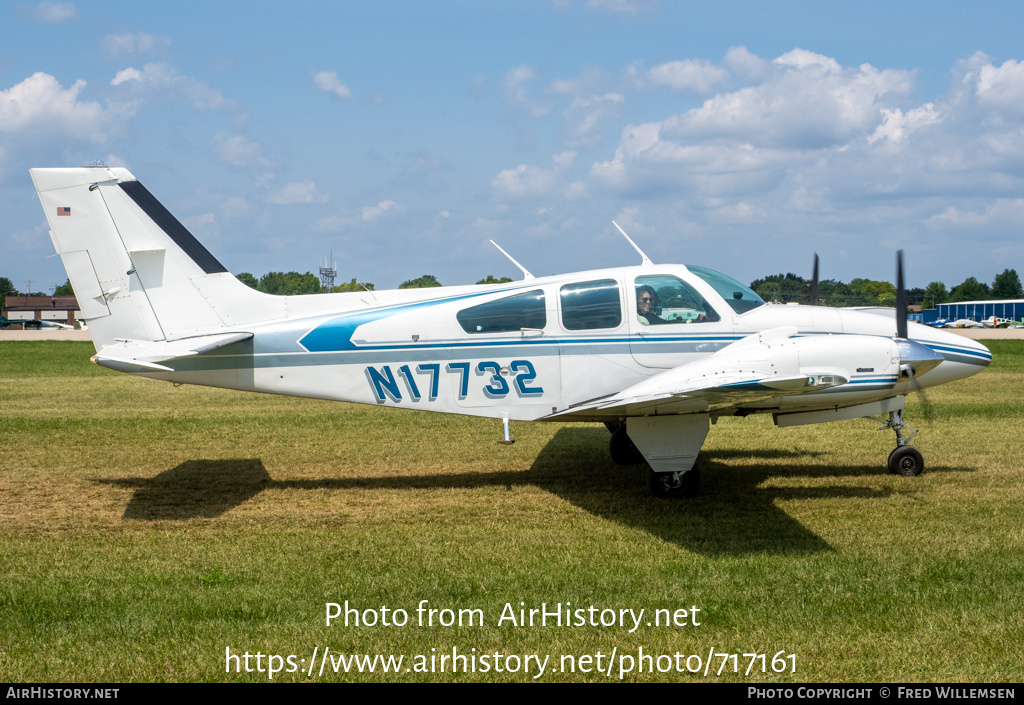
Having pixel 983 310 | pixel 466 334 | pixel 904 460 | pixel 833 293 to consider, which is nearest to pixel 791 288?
pixel 833 293

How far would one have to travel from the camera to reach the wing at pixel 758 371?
22.7ft

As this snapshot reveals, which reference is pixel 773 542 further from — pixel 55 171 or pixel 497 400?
pixel 55 171

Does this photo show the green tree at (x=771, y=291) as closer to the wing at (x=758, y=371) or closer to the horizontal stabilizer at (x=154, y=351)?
the wing at (x=758, y=371)

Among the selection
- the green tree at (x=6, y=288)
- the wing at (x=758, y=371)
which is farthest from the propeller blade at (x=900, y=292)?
the green tree at (x=6, y=288)

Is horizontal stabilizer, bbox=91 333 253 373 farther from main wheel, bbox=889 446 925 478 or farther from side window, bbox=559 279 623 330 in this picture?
main wheel, bbox=889 446 925 478

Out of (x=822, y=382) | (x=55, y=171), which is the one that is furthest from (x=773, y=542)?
(x=55, y=171)

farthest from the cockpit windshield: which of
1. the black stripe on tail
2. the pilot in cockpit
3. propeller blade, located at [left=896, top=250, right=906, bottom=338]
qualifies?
the black stripe on tail

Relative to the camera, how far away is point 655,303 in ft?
29.0

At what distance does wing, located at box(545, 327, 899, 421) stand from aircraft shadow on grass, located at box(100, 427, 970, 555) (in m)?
1.21

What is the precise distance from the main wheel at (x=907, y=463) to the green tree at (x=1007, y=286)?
15837cm

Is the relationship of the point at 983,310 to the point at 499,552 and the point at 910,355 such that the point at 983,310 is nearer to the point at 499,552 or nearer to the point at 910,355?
the point at 910,355

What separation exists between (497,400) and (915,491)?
487 cm

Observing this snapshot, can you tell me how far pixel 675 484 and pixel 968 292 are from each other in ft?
528

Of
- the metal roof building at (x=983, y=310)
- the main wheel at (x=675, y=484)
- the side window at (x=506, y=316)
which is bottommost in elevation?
the main wheel at (x=675, y=484)
